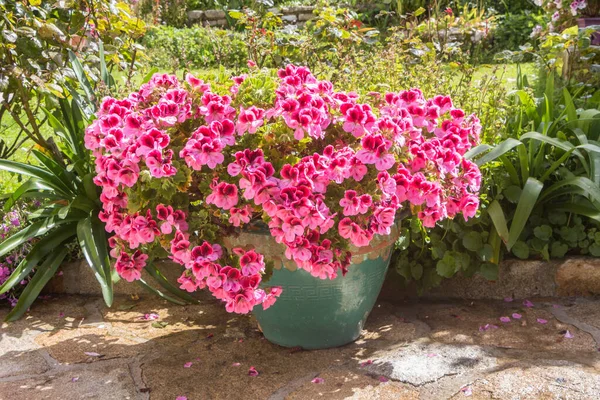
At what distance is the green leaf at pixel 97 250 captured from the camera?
9.20 feet

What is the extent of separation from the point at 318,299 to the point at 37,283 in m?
1.27

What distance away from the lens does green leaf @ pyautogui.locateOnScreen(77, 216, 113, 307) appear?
2.80 meters

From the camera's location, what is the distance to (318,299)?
2535 mm

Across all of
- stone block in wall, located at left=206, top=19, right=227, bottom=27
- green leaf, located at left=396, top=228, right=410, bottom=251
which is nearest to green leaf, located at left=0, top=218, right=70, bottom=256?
green leaf, located at left=396, top=228, right=410, bottom=251

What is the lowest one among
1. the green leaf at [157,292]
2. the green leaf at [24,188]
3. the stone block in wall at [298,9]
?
the green leaf at [157,292]

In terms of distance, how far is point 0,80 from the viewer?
2947mm

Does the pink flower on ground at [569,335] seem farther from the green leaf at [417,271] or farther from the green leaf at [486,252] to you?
the green leaf at [417,271]

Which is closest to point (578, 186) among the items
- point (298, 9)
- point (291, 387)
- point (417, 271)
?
point (417, 271)

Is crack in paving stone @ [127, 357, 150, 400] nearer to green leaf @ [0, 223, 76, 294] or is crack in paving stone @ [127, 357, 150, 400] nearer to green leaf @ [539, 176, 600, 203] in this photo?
green leaf @ [0, 223, 76, 294]

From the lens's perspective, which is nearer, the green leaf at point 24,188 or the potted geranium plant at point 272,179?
the potted geranium plant at point 272,179

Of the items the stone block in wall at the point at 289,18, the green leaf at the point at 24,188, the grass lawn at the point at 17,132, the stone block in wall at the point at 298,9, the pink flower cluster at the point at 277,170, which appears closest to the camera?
the pink flower cluster at the point at 277,170

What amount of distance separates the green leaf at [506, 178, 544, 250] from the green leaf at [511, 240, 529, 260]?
19 centimetres

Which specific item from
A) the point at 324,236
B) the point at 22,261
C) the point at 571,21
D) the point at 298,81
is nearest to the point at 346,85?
the point at 298,81

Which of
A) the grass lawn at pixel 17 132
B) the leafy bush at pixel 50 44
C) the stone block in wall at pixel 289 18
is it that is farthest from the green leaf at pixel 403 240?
the stone block in wall at pixel 289 18
